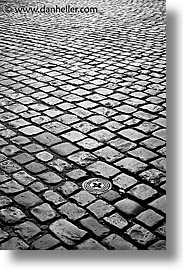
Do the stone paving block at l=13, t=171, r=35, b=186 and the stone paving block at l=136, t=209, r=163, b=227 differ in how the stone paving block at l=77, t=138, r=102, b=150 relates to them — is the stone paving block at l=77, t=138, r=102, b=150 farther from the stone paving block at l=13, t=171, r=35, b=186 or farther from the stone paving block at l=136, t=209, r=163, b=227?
the stone paving block at l=136, t=209, r=163, b=227

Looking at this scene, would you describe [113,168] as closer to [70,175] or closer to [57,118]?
[70,175]

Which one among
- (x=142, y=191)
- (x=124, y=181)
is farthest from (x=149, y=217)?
(x=124, y=181)

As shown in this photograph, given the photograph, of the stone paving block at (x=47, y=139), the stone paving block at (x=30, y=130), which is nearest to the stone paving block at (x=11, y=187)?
the stone paving block at (x=47, y=139)

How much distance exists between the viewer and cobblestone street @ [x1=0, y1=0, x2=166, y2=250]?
2318 mm

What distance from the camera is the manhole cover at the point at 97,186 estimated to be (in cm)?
256

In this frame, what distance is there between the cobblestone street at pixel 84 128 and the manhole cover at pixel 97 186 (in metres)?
0.03

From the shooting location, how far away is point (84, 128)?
3.25 meters

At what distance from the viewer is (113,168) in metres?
2.75

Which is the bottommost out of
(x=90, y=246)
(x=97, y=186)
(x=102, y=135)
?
(x=90, y=246)

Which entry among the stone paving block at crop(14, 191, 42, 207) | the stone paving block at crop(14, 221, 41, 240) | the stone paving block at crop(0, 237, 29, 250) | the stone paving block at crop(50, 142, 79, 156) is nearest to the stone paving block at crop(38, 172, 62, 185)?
the stone paving block at crop(14, 191, 42, 207)

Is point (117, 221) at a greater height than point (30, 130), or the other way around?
point (30, 130)

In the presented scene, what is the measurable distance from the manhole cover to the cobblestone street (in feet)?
0.11

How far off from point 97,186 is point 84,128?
2.44 ft

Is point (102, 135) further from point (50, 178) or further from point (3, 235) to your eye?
point (3, 235)
